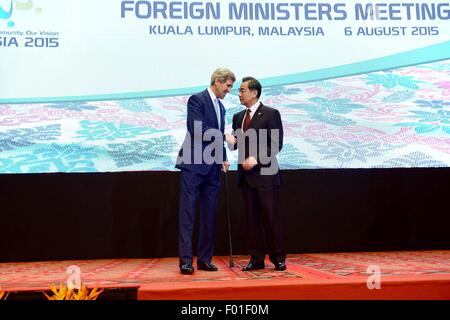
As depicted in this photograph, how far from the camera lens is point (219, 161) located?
2605 mm

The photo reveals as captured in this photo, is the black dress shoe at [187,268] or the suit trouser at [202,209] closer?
the black dress shoe at [187,268]

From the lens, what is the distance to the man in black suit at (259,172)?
2.46 metres

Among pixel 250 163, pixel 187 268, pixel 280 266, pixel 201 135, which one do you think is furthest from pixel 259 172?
pixel 187 268

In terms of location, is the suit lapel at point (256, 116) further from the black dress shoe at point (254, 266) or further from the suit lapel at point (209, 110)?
the black dress shoe at point (254, 266)

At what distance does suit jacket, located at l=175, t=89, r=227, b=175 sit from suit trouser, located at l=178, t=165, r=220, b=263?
4 centimetres

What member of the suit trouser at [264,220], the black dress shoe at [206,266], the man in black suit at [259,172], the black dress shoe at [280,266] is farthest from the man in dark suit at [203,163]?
the black dress shoe at [280,266]

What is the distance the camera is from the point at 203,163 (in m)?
2.53

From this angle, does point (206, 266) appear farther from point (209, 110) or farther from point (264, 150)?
point (209, 110)

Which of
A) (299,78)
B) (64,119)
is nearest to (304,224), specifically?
(299,78)

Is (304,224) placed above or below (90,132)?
below

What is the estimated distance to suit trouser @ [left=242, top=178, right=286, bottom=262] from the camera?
245cm

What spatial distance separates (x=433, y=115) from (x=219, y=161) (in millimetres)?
1948

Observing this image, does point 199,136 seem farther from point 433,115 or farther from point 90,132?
point 433,115

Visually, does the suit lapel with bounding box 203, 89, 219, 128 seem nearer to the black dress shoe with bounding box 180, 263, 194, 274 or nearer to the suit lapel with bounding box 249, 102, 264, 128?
the suit lapel with bounding box 249, 102, 264, 128
